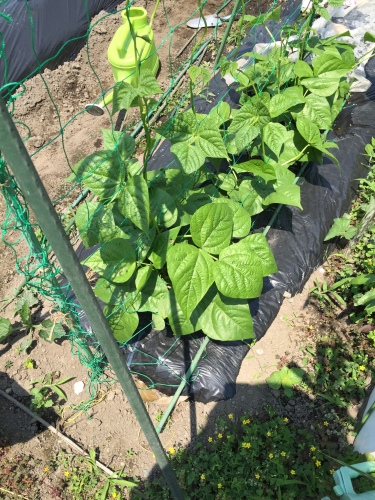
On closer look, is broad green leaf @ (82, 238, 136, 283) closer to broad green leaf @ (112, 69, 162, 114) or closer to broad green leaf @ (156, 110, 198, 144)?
broad green leaf @ (156, 110, 198, 144)

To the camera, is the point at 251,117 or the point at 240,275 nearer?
the point at 240,275

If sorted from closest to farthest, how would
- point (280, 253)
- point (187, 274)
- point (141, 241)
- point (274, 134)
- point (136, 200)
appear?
point (136, 200), point (187, 274), point (141, 241), point (274, 134), point (280, 253)

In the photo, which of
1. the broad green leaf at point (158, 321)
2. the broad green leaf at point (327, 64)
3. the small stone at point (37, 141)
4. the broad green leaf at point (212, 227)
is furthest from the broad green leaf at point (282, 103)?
the small stone at point (37, 141)

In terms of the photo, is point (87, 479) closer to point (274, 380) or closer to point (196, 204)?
point (274, 380)

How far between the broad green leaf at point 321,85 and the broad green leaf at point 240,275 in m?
1.22

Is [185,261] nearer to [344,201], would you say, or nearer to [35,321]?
[35,321]

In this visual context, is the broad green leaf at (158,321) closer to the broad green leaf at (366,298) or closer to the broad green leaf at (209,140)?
the broad green leaf at (209,140)

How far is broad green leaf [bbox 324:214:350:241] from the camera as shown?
A: 8.69ft

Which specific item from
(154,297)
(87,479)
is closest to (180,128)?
(154,297)

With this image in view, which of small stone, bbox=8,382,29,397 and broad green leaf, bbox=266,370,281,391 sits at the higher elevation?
small stone, bbox=8,382,29,397

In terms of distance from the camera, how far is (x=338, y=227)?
2.67m

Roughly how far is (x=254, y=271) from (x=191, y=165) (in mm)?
514

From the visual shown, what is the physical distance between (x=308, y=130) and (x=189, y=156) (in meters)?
0.93

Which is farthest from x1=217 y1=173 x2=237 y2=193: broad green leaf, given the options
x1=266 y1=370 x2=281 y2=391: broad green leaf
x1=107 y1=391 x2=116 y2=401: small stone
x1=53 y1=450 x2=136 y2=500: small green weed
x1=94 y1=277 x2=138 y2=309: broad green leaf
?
x1=53 y1=450 x2=136 y2=500: small green weed
